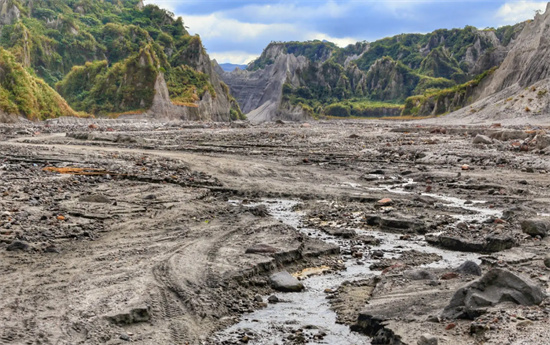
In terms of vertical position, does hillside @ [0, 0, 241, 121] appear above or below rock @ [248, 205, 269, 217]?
above

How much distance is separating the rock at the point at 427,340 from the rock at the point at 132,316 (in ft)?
10.8

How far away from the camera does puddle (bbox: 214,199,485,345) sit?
6586 mm

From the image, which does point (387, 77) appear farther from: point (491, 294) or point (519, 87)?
point (491, 294)

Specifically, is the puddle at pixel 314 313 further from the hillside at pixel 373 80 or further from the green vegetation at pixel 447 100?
the hillside at pixel 373 80

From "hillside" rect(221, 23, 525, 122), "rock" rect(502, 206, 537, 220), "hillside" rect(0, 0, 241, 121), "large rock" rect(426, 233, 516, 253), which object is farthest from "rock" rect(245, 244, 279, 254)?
"hillside" rect(221, 23, 525, 122)

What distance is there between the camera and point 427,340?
5.68m

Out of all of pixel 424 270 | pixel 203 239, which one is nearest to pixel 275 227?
pixel 203 239

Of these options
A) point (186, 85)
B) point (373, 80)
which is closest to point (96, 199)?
point (186, 85)

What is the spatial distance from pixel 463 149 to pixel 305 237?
18173 millimetres

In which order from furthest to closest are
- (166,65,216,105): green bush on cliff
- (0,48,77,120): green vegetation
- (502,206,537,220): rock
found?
(166,65,216,105): green bush on cliff → (0,48,77,120): green vegetation → (502,206,537,220): rock

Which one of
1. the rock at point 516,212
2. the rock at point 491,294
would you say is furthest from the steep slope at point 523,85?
the rock at point 491,294

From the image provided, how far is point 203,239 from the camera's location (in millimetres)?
10281

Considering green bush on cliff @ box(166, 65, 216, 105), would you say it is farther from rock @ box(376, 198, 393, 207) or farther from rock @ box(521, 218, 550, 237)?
rock @ box(521, 218, 550, 237)

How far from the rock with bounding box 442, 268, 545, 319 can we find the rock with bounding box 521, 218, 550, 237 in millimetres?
4670
